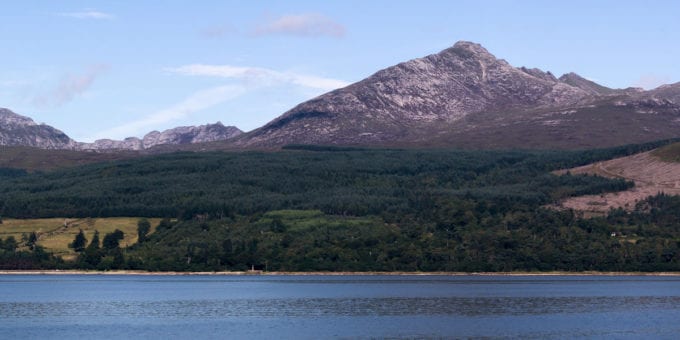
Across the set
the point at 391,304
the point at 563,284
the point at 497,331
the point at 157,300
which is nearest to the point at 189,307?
the point at 157,300

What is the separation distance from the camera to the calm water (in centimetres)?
10262

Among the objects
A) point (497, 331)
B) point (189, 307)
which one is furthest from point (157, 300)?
point (497, 331)

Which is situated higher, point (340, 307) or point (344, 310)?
point (344, 310)

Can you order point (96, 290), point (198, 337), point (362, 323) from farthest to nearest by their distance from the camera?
point (96, 290) → point (362, 323) → point (198, 337)

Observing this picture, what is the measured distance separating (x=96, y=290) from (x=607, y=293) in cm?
8562

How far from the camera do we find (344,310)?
129375 mm

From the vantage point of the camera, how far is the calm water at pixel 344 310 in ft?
337

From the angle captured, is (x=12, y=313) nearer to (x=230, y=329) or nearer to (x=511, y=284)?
(x=230, y=329)

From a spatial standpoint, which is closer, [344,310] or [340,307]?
[344,310]

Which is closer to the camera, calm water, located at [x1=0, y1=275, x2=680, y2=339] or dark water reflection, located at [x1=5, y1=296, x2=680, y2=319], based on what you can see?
calm water, located at [x1=0, y1=275, x2=680, y2=339]

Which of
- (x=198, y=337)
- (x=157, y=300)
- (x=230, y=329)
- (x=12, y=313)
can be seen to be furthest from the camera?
(x=157, y=300)

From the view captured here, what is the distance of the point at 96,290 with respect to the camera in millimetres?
175125

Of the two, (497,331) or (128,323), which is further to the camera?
(128,323)

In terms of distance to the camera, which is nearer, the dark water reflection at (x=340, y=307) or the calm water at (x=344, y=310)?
the calm water at (x=344, y=310)
